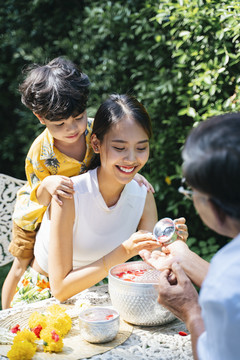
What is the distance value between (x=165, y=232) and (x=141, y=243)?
12 cm

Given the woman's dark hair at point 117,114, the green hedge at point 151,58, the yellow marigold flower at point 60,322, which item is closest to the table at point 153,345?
the yellow marigold flower at point 60,322

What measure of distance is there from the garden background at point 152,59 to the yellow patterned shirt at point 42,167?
1257mm

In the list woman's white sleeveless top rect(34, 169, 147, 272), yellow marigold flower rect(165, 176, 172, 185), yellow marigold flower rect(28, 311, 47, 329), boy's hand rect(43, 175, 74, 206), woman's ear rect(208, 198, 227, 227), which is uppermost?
woman's ear rect(208, 198, 227, 227)

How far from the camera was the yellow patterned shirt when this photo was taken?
262cm

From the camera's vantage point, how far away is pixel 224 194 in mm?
1082

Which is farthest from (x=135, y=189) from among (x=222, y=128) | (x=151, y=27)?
(x=151, y=27)

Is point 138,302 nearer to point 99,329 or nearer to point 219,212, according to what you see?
point 99,329

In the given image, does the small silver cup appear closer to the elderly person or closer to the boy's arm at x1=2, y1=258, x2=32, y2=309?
the elderly person

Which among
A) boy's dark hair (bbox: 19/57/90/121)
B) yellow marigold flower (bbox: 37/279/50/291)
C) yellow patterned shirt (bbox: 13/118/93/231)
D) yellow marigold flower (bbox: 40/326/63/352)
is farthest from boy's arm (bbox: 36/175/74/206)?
yellow marigold flower (bbox: 40/326/63/352)

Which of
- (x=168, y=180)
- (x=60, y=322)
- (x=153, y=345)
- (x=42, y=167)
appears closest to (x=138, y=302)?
(x=153, y=345)

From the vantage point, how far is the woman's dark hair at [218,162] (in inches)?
41.5

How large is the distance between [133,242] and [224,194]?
1.03 metres

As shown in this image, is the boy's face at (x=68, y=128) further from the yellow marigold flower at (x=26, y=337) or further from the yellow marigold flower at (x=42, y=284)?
the yellow marigold flower at (x=26, y=337)

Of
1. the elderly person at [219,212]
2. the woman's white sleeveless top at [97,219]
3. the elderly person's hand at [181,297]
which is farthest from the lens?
the woman's white sleeveless top at [97,219]
